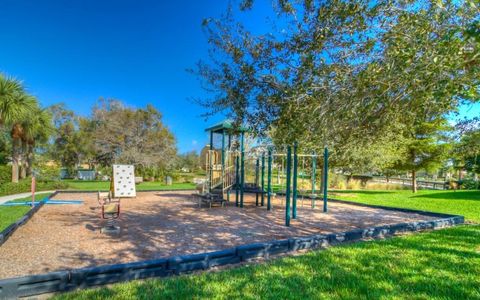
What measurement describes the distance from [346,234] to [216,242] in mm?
2566

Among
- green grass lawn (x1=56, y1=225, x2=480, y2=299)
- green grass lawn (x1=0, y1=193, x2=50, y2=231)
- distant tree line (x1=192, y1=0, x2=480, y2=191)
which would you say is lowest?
green grass lawn (x1=0, y1=193, x2=50, y2=231)

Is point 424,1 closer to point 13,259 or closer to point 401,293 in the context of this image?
point 401,293

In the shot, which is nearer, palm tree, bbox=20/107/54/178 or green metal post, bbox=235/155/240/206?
green metal post, bbox=235/155/240/206

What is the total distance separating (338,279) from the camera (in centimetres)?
359

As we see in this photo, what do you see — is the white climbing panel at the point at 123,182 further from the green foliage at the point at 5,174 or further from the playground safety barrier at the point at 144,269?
the green foliage at the point at 5,174

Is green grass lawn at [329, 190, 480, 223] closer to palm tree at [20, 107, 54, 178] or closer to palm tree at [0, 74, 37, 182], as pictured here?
palm tree at [0, 74, 37, 182]

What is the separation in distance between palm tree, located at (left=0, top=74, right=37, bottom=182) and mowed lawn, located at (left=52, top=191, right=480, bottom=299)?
15.7 metres

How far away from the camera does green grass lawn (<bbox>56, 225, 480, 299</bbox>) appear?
316 centimetres

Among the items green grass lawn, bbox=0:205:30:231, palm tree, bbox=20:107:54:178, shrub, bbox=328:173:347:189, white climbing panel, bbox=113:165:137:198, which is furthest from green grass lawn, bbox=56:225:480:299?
shrub, bbox=328:173:347:189

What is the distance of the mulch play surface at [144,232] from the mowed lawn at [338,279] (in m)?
1.32

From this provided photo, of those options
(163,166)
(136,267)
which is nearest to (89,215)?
(136,267)

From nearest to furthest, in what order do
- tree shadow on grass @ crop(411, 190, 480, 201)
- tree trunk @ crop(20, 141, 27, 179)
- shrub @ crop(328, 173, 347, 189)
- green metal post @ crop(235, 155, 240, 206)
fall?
green metal post @ crop(235, 155, 240, 206) → tree shadow on grass @ crop(411, 190, 480, 201) → tree trunk @ crop(20, 141, 27, 179) → shrub @ crop(328, 173, 347, 189)

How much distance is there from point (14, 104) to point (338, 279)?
17.8 metres

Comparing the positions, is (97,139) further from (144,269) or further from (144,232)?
(144,269)
